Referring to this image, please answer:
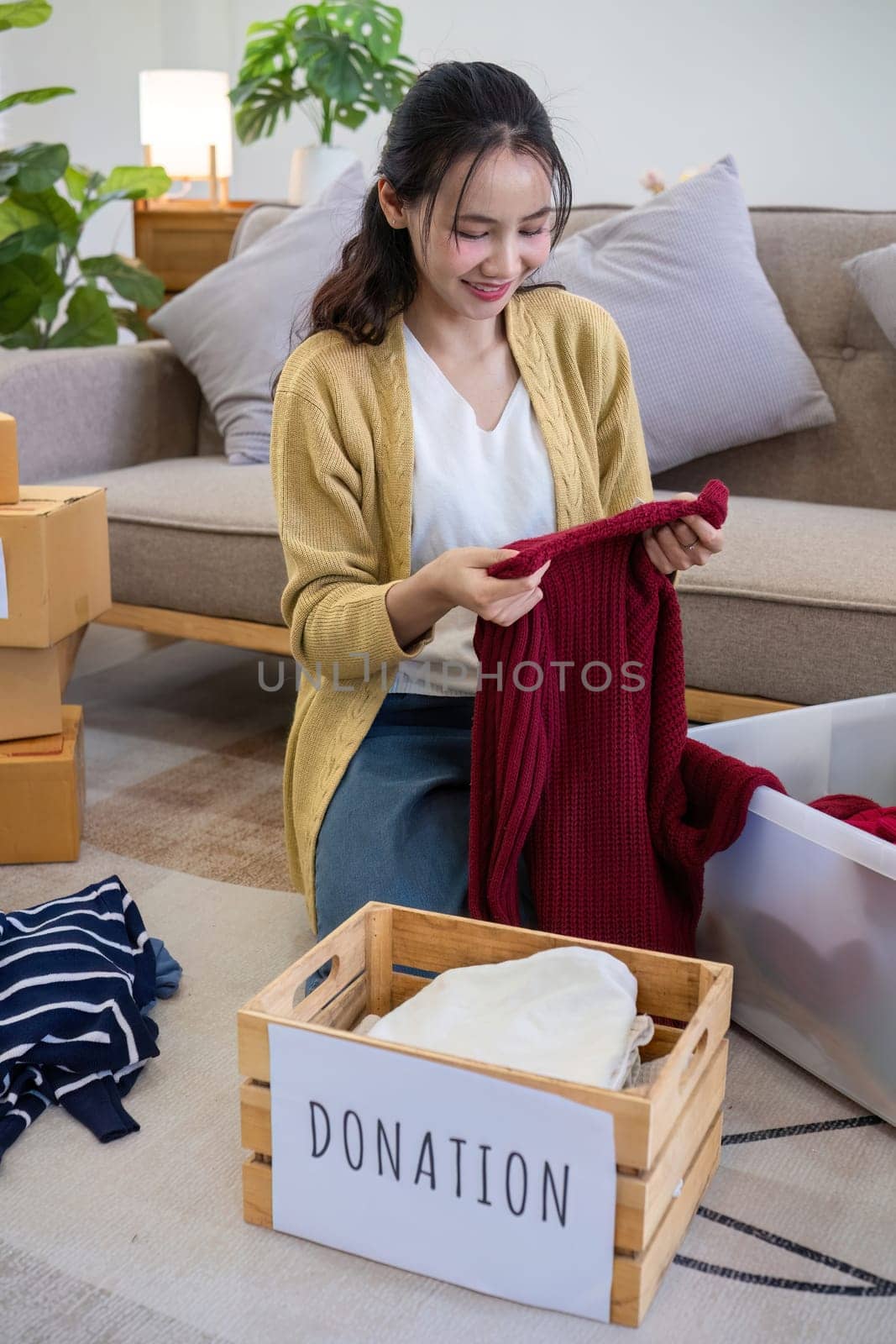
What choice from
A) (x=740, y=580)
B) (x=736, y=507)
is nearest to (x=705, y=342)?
(x=736, y=507)

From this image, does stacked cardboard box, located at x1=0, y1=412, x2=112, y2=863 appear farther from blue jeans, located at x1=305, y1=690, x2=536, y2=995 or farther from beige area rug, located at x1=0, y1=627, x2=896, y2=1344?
blue jeans, located at x1=305, y1=690, x2=536, y2=995

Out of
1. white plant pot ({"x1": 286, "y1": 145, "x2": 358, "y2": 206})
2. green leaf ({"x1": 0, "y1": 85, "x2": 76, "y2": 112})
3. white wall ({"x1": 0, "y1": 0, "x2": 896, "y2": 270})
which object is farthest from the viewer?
white wall ({"x1": 0, "y1": 0, "x2": 896, "y2": 270})

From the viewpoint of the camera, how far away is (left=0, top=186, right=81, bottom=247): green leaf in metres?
2.65

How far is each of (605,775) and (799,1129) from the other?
339mm

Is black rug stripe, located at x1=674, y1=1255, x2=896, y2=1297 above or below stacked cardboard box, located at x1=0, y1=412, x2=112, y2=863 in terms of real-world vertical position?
below

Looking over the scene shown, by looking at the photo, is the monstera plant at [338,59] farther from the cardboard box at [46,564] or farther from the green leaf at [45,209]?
the cardboard box at [46,564]

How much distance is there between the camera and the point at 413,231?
3.78ft

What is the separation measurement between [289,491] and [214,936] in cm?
50

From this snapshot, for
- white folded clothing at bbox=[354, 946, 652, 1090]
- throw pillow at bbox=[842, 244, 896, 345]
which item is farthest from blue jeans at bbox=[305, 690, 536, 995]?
throw pillow at bbox=[842, 244, 896, 345]

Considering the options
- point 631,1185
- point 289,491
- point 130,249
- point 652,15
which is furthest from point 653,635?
point 130,249

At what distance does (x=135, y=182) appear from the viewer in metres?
2.93

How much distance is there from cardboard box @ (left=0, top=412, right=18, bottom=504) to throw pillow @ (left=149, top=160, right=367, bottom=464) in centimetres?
65

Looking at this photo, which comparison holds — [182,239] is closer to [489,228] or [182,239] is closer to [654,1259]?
[489,228]

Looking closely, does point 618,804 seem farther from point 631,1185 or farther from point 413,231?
point 413,231
